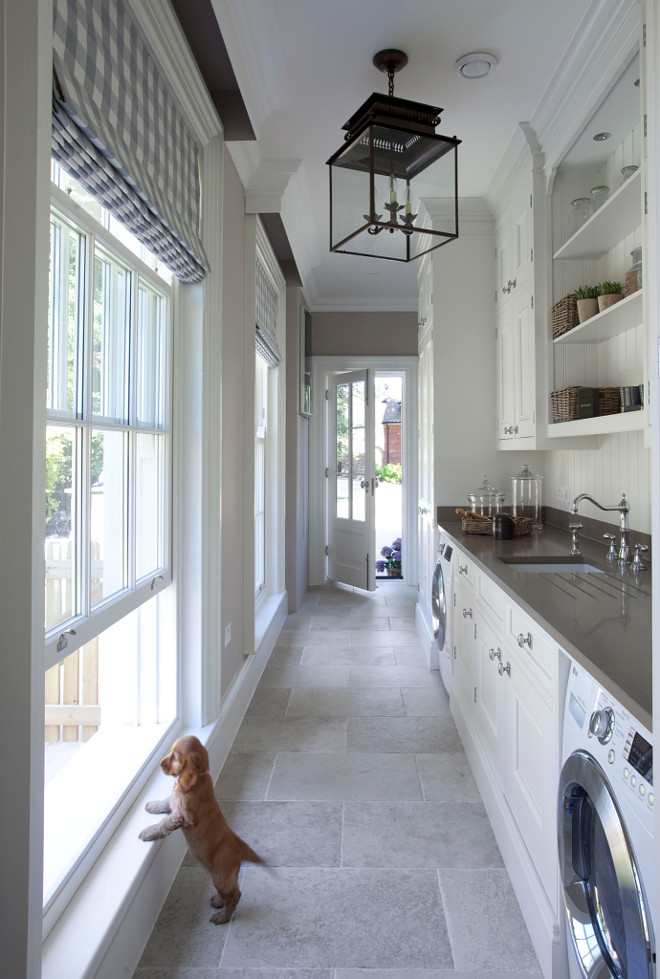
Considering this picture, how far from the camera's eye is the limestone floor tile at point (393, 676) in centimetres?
364

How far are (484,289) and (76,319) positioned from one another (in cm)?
299

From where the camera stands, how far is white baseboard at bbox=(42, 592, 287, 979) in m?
1.33

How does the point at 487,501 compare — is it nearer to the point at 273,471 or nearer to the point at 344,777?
the point at 273,471

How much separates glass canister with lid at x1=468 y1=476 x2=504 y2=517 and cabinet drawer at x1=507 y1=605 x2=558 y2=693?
180cm

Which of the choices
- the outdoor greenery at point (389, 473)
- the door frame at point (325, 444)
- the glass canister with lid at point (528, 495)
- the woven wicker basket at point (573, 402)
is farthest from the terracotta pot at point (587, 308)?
the outdoor greenery at point (389, 473)

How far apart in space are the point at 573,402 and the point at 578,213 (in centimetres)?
97

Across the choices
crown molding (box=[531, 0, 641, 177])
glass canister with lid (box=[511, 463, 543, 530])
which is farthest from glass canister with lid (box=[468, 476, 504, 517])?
crown molding (box=[531, 0, 641, 177])

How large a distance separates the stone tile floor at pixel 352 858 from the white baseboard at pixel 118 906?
0.24ft

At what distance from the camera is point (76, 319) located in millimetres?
1558

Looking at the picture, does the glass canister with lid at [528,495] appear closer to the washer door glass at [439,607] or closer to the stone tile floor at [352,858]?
the washer door glass at [439,607]

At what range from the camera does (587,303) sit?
2.64m

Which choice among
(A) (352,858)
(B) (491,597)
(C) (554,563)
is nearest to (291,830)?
(A) (352,858)

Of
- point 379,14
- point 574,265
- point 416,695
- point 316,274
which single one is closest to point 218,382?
point 379,14

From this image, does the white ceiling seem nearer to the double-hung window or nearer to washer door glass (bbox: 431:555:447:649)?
the double-hung window
